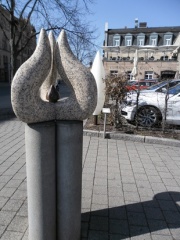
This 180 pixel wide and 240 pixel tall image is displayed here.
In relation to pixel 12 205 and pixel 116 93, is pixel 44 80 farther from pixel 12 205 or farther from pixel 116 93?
pixel 116 93

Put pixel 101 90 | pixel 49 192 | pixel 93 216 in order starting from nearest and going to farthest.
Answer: pixel 49 192
pixel 93 216
pixel 101 90

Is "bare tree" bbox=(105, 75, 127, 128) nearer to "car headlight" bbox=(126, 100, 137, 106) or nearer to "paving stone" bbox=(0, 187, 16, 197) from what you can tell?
"car headlight" bbox=(126, 100, 137, 106)

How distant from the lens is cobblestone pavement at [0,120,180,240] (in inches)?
106

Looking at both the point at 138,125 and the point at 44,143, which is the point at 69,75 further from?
the point at 138,125

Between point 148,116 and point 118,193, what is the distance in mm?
4300

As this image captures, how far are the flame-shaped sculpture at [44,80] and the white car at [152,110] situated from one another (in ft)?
17.0

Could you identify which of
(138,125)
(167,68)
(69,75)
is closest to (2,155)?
(69,75)

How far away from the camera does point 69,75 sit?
84.4 inches

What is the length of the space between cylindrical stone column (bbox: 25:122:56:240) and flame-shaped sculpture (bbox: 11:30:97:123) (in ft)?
0.44

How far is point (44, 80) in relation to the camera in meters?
2.15

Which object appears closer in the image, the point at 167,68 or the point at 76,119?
the point at 76,119

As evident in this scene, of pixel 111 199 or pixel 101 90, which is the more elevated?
pixel 101 90

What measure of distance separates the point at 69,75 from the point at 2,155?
3.51m

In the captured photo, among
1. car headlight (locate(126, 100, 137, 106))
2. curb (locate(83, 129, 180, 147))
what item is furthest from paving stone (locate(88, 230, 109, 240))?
car headlight (locate(126, 100, 137, 106))
